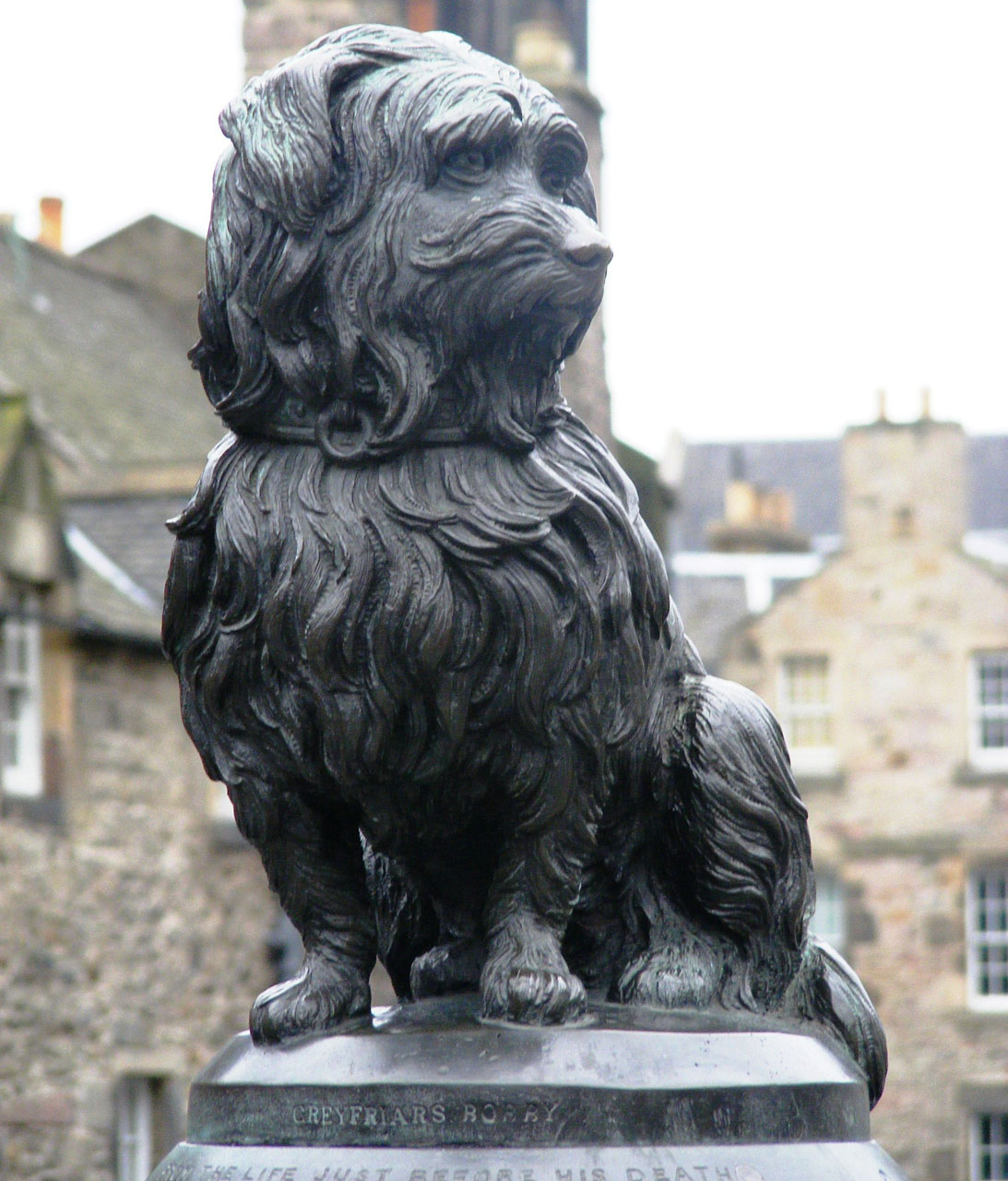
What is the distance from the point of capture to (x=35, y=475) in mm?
18062

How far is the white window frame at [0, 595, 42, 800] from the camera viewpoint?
17547 mm

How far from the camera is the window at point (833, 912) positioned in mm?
31078

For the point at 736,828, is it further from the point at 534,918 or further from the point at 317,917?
the point at 317,917

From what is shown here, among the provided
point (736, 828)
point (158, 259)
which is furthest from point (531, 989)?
point (158, 259)

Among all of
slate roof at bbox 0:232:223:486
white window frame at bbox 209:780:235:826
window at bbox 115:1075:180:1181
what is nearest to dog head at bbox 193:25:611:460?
window at bbox 115:1075:180:1181

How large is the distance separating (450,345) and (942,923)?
27863mm

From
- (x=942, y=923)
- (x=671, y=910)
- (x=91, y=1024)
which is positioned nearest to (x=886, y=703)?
(x=942, y=923)

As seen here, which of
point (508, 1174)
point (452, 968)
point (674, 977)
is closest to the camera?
point (508, 1174)

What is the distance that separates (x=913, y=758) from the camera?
31.4m

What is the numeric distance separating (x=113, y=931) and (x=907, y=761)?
15.8 metres

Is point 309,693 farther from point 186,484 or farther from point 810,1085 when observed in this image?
point 186,484

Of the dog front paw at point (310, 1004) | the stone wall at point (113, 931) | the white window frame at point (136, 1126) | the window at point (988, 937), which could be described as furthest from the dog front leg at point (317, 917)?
the window at point (988, 937)

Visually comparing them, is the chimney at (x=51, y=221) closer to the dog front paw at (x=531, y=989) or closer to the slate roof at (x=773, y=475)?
the slate roof at (x=773, y=475)

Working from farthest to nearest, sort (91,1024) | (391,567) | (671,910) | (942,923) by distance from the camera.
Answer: (942,923) < (91,1024) < (671,910) < (391,567)
